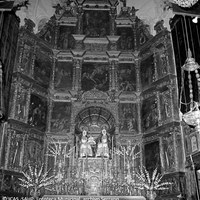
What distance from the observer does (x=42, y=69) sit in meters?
19.6

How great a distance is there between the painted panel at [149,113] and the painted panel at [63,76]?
555 cm

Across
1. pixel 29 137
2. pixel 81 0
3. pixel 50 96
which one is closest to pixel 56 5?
pixel 81 0

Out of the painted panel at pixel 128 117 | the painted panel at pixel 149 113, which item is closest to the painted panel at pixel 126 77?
the painted panel at pixel 128 117

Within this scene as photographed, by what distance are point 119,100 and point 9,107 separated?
7.57 meters

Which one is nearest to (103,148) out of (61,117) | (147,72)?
(61,117)

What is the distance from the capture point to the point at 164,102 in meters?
17.3

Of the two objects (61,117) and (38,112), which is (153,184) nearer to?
(61,117)

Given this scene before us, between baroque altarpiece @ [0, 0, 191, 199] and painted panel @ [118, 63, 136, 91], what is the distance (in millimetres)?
73

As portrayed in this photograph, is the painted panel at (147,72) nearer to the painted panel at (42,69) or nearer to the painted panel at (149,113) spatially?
the painted panel at (149,113)

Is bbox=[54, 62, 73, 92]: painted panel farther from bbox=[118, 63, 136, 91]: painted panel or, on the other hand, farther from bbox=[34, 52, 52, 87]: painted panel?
bbox=[118, 63, 136, 91]: painted panel

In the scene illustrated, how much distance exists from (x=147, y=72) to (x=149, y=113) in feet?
10.2

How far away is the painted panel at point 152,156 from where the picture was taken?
54.6ft

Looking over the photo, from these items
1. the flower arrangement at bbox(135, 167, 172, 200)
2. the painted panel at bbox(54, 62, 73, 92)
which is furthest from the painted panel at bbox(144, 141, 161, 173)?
the painted panel at bbox(54, 62, 73, 92)

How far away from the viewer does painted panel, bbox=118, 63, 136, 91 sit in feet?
66.9
